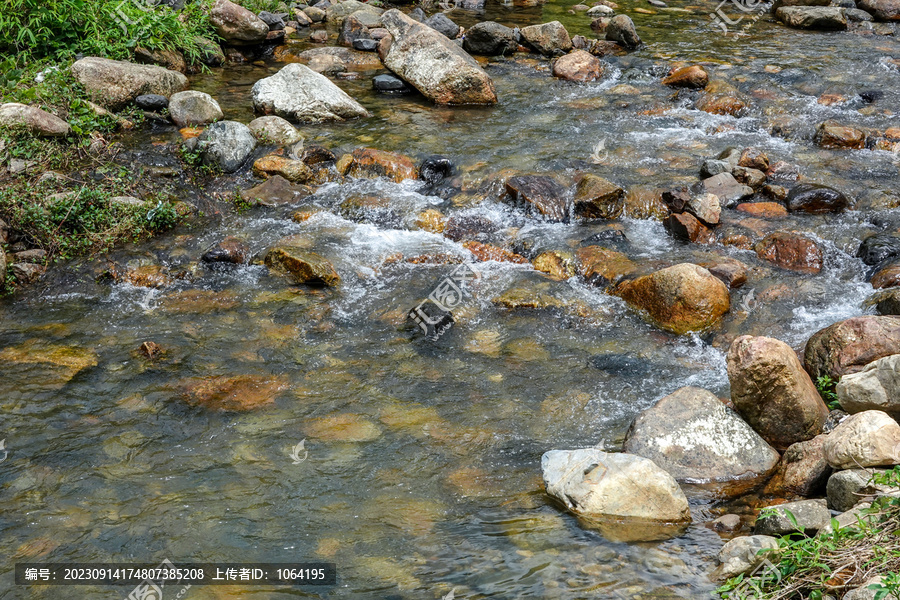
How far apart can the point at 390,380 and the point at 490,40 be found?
29.2ft

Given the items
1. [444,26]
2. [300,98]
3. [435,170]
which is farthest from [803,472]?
[444,26]

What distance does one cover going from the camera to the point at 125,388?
545cm

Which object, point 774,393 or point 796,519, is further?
point 774,393

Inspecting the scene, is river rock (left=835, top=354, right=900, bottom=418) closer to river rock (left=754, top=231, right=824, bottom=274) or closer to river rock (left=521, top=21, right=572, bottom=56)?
river rock (left=754, top=231, right=824, bottom=274)

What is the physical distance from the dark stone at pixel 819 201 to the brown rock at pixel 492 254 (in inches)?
123

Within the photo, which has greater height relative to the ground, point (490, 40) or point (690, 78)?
point (690, 78)

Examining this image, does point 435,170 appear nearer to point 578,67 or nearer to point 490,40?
point 578,67

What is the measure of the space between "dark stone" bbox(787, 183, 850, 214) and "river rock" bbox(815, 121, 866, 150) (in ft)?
5.48

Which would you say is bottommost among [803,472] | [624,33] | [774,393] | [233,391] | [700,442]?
[233,391]

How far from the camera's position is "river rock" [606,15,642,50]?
12.9 m

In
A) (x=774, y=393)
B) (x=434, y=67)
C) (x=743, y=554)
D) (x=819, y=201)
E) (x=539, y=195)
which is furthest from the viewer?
(x=434, y=67)

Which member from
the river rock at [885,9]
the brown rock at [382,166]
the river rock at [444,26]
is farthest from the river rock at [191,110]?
the river rock at [885,9]

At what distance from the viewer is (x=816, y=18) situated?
1377cm

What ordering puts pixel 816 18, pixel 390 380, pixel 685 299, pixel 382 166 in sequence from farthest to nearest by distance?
pixel 816 18
pixel 382 166
pixel 685 299
pixel 390 380
